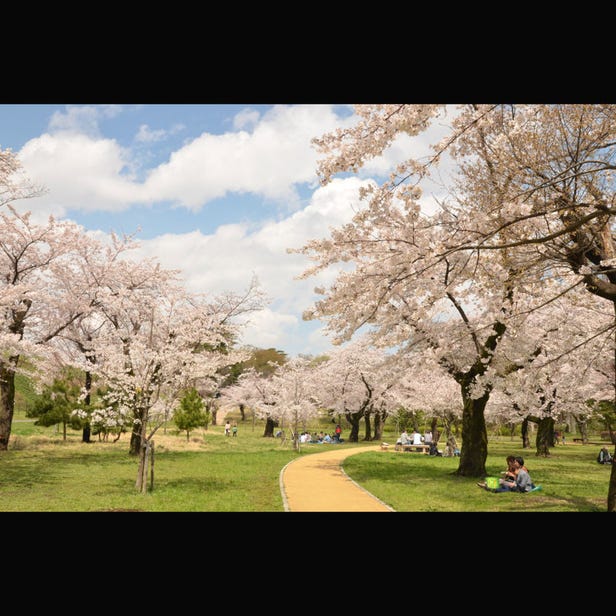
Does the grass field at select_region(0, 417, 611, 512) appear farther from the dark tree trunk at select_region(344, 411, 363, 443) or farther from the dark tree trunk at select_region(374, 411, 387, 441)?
the dark tree trunk at select_region(374, 411, 387, 441)

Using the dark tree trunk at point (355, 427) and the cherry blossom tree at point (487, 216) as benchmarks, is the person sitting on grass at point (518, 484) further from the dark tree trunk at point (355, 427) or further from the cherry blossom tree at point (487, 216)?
the dark tree trunk at point (355, 427)

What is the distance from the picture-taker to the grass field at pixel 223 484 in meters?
8.11

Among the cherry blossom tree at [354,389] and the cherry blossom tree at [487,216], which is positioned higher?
the cherry blossom tree at [487,216]

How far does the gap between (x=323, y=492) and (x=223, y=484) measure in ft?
8.05

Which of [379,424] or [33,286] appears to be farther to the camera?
[379,424]

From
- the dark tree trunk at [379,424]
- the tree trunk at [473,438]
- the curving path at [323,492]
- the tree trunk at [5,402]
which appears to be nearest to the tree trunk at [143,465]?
the curving path at [323,492]

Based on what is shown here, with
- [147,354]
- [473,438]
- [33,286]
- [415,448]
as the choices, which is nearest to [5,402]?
[33,286]

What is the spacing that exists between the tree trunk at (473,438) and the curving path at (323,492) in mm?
2839

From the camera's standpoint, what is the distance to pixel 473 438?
39.0 ft

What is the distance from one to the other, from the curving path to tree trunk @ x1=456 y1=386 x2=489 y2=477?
9.32ft

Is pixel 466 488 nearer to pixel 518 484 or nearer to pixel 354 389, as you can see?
pixel 518 484

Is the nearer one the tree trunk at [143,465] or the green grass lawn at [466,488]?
the green grass lawn at [466,488]

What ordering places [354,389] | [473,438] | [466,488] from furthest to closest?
[354,389] → [473,438] → [466,488]
